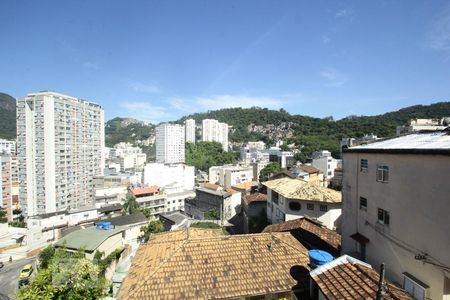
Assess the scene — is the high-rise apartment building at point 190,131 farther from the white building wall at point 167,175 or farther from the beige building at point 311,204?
the beige building at point 311,204

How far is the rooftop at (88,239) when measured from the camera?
82.9ft

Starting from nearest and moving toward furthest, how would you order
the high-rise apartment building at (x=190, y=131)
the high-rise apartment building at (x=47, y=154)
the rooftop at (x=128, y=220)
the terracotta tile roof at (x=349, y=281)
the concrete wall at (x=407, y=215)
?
the concrete wall at (x=407, y=215), the terracotta tile roof at (x=349, y=281), the rooftop at (x=128, y=220), the high-rise apartment building at (x=47, y=154), the high-rise apartment building at (x=190, y=131)

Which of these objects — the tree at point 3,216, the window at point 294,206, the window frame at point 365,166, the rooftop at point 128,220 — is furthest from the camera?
the tree at point 3,216

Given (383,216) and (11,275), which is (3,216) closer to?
(11,275)

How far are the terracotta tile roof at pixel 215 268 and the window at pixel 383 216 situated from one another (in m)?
3.58

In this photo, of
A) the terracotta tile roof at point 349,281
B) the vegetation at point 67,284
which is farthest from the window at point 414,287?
the vegetation at point 67,284

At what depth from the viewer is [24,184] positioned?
149 ft

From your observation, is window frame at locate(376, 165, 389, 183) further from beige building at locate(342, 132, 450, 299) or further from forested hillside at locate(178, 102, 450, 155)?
forested hillside at locate(178, 102, 450, 155)

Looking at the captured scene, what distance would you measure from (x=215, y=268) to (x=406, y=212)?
7256 millimetres

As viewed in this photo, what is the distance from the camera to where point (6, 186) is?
166 ft

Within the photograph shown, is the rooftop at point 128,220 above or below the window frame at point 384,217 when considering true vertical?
below

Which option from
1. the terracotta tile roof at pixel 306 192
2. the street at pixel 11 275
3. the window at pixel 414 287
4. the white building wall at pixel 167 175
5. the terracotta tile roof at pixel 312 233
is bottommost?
the street at pixel 11 275

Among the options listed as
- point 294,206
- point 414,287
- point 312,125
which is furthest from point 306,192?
point 312,125

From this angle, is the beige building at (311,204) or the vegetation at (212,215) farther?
the vegetation at (212,215)
